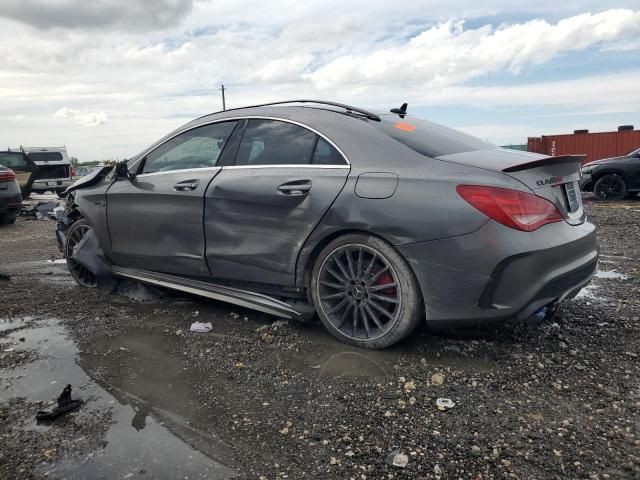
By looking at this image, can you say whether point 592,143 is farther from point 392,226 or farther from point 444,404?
point 444,404

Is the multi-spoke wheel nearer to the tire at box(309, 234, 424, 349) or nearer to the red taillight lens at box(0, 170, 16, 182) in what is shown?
the tire at box(309, 234, 424, 349)

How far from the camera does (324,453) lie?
7.57ft

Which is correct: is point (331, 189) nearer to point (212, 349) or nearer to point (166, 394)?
point (212, 349)

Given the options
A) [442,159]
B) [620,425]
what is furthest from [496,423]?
[442,159]

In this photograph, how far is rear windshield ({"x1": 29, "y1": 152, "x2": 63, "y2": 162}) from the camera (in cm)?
1788

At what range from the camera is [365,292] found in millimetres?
3293

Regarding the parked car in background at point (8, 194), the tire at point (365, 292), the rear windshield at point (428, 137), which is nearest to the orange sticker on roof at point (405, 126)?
the rear windshield at point (428, 137)

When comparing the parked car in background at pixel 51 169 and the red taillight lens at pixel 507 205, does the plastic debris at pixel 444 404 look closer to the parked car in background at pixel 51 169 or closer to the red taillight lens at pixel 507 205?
the red taillight lens at pixel 507 205

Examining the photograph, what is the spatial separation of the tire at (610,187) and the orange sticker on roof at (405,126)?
1120 centimetres

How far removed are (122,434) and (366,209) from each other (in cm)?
177

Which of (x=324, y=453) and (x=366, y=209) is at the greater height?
(x=366, y=209)

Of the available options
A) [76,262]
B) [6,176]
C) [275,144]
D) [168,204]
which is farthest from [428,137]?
[6,176]

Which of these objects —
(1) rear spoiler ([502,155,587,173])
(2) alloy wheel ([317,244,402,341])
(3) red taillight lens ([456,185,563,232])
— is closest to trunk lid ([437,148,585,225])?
(1) rear spoiler ([502,155,587,173])

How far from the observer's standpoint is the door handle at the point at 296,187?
3.41 m
